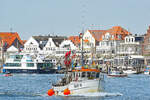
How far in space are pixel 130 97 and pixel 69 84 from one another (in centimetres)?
1166

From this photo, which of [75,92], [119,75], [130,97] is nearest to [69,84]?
[75,92]

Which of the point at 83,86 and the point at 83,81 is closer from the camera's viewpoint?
the point at 83,81

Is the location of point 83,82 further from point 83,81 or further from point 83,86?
point 83,86

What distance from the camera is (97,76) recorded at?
94625mm

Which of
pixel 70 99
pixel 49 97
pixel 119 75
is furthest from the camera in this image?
pixel 119 75

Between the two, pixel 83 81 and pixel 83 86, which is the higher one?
pixel 83 81

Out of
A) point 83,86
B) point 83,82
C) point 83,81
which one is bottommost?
point 83,86

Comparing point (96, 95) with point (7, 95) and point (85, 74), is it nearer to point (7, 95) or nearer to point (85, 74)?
point (85, 74)

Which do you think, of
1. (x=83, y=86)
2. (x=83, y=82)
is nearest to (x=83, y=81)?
(x=83, y=82)

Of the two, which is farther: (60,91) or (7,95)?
(7,95)

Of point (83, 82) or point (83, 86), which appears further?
point (83, 86)

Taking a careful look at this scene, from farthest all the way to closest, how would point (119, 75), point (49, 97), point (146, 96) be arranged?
1. point (119, 75)
2. point (146, 96)
3. point (49, 97)

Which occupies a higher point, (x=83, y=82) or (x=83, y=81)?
(x=83, y=81)

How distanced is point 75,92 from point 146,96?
51.0 feet
